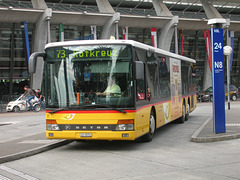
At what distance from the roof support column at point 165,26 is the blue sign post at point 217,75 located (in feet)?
92.0

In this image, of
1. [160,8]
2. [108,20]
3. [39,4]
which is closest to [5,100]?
[39,4]

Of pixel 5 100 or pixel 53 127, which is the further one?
pixel 5 100

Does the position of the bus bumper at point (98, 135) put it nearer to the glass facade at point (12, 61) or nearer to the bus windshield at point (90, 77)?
the bus windshield at point (90, 77)

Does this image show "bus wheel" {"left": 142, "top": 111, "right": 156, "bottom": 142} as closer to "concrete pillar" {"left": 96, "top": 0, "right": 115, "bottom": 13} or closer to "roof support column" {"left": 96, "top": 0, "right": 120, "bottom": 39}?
"roof support column" {"left": 96, "top": 0, "right": 120, "bottom": 39}

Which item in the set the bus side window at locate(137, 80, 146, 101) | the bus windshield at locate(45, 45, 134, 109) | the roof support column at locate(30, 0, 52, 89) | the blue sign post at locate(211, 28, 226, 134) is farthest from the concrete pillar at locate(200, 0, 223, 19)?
the bus windshield at locate(45, 45, 134, 109)

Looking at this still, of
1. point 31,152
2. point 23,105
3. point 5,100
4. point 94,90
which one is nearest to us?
point 31,152

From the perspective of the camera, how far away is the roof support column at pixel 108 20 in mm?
35616

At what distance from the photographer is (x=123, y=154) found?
30.6ft

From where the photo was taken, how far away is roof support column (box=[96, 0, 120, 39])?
35616 millimetres

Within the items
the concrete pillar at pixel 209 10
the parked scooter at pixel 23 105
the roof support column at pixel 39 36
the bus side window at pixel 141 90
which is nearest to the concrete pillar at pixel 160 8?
the concrete pillar at pixel 209 10

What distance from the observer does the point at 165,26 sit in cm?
4050

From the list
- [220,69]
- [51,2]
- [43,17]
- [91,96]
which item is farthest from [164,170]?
[51,2]

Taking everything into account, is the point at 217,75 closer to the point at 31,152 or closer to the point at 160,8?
the point at 31,152

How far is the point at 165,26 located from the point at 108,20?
22.2 feet
